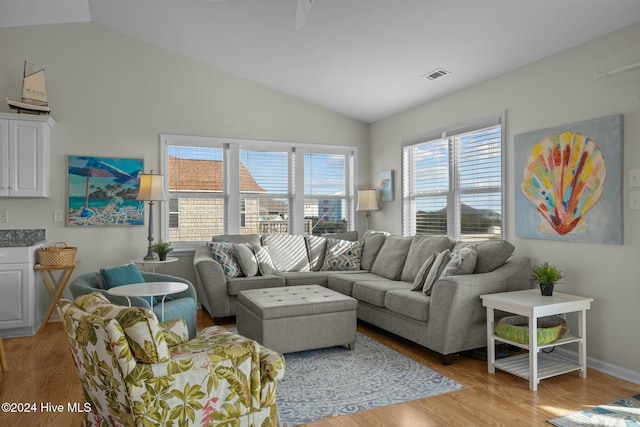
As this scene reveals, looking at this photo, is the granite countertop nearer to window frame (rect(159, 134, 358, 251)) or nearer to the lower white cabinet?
the lower white cabinet

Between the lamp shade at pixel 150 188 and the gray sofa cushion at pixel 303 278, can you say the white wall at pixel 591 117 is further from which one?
the lamp shade at pixel 150 188

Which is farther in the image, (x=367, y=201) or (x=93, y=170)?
(x=367, y=201)

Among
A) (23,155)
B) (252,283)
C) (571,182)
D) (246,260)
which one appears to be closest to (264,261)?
(246,260)

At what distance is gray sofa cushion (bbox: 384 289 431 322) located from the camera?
3.42m

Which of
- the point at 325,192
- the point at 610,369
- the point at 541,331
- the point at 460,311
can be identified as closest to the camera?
the point at 541,331

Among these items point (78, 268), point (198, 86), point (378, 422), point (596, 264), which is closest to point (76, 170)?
point (78, 268)

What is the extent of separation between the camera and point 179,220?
211 inches

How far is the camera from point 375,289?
4035mm

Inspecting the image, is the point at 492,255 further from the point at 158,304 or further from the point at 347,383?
the point at 158,304

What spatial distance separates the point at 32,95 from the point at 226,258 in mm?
2556

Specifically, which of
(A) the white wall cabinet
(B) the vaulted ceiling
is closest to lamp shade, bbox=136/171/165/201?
(A) the white wall cabinet

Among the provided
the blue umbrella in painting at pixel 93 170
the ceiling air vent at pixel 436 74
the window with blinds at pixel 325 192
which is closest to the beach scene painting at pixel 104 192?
the blue umbrella in painting at pixel 93 170

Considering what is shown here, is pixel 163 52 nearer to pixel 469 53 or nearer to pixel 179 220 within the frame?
pixel 179 220

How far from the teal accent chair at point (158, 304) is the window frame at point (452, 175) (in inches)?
111
